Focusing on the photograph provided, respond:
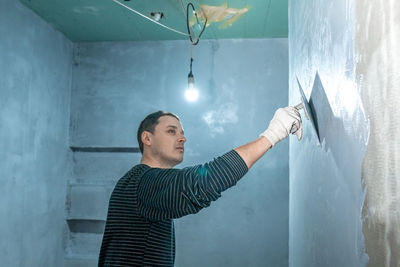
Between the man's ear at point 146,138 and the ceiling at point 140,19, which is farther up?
the ceiling at point 140,19

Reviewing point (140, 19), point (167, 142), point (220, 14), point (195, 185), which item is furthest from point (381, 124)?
point (140, 19)

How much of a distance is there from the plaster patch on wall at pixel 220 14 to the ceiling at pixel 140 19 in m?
0.04

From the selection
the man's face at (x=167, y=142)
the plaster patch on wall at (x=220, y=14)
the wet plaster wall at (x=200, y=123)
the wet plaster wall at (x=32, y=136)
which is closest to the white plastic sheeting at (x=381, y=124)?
the man's face at (x=167, y=142)

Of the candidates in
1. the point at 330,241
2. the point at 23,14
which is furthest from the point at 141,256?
the point at 23,14

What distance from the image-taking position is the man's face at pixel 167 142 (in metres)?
1.73

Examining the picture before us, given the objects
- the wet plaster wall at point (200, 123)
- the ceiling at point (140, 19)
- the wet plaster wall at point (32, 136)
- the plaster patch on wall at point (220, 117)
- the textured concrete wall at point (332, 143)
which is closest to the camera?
the textured concrete wall at point (332, 143)

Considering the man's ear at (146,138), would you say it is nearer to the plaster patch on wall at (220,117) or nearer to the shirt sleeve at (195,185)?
the shirt sleeve at (195,185)

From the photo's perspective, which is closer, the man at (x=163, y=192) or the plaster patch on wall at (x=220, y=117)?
the man at (x=163, y=192)

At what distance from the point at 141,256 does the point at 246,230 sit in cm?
226

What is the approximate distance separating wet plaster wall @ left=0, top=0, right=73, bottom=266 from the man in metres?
1.71

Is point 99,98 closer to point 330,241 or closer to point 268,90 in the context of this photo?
point 268,90

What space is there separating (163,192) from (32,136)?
7.78ft

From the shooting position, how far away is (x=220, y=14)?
3098 mm

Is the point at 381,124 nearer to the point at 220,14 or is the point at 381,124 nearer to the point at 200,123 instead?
the point at 220,14
